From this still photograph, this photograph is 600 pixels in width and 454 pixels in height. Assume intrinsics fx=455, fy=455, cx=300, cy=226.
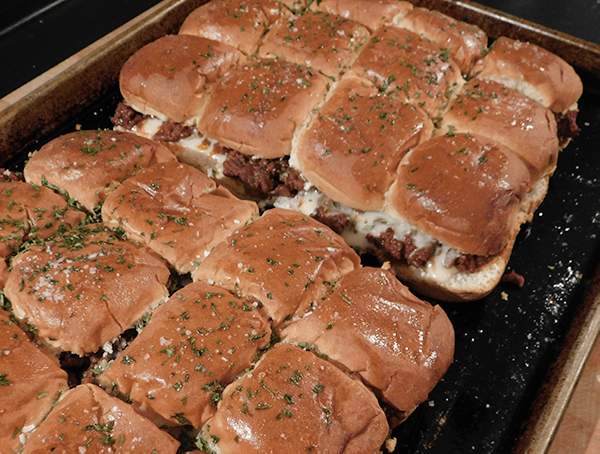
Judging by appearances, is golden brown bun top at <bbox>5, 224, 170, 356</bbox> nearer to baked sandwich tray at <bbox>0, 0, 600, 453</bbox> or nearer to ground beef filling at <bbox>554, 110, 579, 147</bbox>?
baked sandwich tray at <bbox>0, 0, 600, 453</bbox>

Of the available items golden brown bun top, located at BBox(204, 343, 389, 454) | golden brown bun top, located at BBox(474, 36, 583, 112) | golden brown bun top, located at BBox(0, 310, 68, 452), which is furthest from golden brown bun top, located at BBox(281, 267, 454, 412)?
golden brown bun top, located at BBox(474, 36, 583, 112)

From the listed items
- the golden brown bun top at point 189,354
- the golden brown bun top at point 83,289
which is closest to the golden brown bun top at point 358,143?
the golden brown bun top at point 189,354

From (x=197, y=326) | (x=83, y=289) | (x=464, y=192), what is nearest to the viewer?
(x=197, y=326)

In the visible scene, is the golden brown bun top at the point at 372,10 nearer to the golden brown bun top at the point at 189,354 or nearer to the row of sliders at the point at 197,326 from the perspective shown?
the row of sliders at the point at 197,326

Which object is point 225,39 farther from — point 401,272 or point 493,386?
point 493,386

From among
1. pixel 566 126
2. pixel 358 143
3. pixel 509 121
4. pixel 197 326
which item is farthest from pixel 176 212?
pixel 566 126

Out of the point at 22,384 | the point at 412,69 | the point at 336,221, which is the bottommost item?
the point at 22,384

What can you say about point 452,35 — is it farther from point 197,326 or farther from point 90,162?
point 197,326
